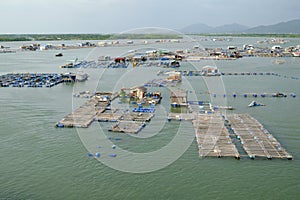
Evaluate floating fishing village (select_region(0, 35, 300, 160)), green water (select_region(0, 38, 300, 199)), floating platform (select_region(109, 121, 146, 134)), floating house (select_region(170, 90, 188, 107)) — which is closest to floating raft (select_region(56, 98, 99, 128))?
floating fishing village (select_region(0, 35, 300, 160))

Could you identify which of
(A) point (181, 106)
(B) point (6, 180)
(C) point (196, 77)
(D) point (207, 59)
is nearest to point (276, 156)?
(A) point (181, 106)

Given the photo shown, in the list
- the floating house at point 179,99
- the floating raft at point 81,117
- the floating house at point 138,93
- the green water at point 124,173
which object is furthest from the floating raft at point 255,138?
the floating raft at point 81,117

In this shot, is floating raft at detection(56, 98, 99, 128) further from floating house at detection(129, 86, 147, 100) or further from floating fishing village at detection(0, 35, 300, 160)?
floating house at detection(129, 86, 147, 100)

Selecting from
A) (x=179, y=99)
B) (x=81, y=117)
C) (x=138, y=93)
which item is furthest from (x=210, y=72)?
(x=81, y=117)

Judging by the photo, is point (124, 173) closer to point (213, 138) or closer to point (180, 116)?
point (213, 138)

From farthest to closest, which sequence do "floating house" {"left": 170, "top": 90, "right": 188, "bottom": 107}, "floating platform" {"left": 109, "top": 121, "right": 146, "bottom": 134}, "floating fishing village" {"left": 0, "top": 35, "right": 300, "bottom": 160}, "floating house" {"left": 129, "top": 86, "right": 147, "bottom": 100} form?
"floating house" {"left": 129, "top": 86, "right": 147, "bottom": 100}, "floating house" {"left": 170, "top": 90, "right": 188, "bottom": 107}, "floating platform" {"left": 109, "top": 121, "right": 146, "bottom": 134}, "floating fishing village" {"left": 0, "top": 35, "right": 300, "bottom": 160}

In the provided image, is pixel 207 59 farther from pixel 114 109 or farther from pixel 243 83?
pixel 114 109
